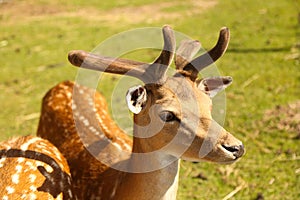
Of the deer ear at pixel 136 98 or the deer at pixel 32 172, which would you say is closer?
the deer ear at pixel 136 98

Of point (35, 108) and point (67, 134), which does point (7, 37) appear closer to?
point (35, 108)

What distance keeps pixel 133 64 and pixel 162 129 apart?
0.57m

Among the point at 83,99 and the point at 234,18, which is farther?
the point at 234,18

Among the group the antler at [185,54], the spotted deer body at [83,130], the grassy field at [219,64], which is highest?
the antler at [185,54]

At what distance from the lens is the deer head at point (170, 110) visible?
11.5 ft

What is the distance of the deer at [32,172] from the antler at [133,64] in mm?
1052

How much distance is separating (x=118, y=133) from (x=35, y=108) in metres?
3.39

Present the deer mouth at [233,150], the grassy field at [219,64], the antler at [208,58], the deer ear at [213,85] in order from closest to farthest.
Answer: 1. the deer mouth at [233,150]
2. the antler at [208,58]
3. the deer ear at [213,85]
4. the grassy field at [219,64]

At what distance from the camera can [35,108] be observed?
27.3 ft

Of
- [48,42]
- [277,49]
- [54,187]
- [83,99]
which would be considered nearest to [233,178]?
[83,99]

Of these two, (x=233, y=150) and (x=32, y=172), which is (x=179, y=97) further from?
(x=32, y=172)

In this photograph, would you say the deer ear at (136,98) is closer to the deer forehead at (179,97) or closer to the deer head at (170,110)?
Result: the deer head at (170,110)

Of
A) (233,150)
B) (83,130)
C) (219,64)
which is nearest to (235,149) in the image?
(233,150)

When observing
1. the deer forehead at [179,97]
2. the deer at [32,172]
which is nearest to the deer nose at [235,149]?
the deer forehead at [179,97]
